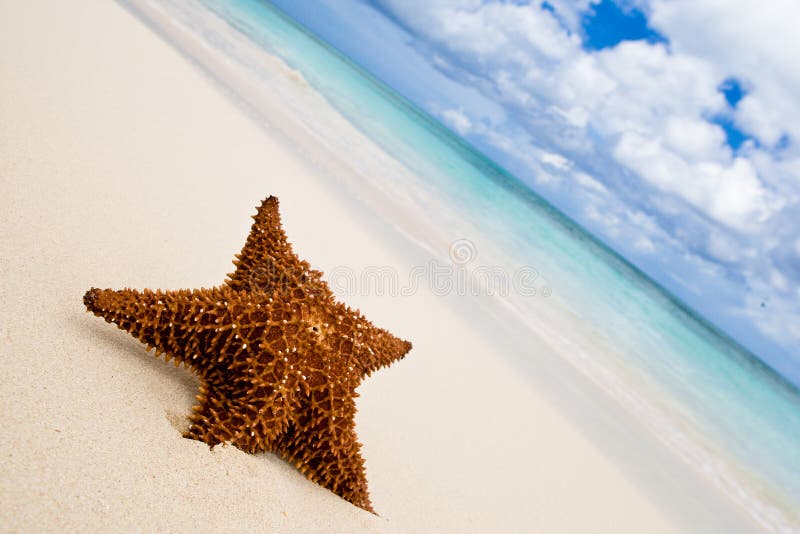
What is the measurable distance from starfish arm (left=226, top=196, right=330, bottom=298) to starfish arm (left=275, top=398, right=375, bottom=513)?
0.58 meters

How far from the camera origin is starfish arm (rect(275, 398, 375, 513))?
267 centimetres

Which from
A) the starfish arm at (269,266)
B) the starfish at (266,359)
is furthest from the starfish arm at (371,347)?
the starfish arm at (269,266)

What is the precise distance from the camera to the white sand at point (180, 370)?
2322 mm

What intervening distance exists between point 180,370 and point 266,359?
0.70 meters

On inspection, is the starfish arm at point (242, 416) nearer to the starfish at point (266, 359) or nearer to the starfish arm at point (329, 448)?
the starfish at point (266, 359)

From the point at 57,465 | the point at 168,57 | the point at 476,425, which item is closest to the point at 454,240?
the point at 168,57

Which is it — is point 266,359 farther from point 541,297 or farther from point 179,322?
point 541,297

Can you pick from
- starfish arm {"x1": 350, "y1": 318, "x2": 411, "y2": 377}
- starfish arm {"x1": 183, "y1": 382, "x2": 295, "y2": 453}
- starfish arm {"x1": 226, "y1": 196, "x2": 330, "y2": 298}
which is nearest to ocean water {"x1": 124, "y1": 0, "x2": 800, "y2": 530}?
starfish arm {"x1": 350, "y1": 318, "x2": 411, "y2": 377}

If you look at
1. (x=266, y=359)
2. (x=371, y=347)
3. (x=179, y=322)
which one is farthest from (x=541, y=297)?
(x=179, y=322)

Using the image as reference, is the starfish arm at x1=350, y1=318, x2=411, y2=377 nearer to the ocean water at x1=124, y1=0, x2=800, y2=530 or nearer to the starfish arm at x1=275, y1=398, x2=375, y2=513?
the starfish arm at x1=275, y1=398, x2=375, y2=513

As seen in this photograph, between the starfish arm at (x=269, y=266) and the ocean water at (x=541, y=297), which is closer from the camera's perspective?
the starfish arm at (x=269, y=266)

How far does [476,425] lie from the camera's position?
4609 mm

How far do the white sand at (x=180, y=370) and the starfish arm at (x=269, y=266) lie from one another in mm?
622

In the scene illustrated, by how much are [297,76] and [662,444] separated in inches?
643
